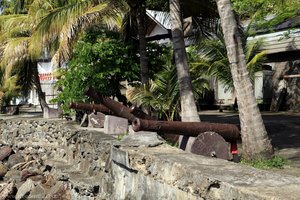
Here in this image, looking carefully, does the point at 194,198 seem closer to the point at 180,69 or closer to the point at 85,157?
the point at 180,69

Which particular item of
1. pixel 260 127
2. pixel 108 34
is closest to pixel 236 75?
pixel 260 127

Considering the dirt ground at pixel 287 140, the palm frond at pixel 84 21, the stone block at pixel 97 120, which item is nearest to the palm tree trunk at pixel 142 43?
the palm frond at pixel 84 21

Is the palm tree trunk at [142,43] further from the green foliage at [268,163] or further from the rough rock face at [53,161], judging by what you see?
the green foliage at [268,163]

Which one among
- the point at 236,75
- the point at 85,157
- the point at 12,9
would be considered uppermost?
the point at 12,9

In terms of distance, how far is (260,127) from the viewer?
8.86 m

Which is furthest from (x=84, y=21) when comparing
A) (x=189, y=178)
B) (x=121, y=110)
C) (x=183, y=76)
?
(x=189, y=178)

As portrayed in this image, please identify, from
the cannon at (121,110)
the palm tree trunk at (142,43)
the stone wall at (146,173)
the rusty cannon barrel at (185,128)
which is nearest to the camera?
the stone wall at (146,173)

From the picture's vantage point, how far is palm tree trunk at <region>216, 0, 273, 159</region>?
8844 mm

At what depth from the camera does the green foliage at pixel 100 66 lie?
1366 cm

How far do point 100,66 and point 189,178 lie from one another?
8771 mm

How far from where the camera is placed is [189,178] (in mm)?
5383

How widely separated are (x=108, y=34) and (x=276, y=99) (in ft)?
32.2

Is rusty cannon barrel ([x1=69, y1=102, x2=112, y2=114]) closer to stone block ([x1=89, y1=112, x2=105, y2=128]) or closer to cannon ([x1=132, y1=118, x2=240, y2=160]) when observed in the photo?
stone block ([x1=89, y1=112, x2=105, y2=128])

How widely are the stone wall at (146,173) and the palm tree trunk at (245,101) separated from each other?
2.00m
